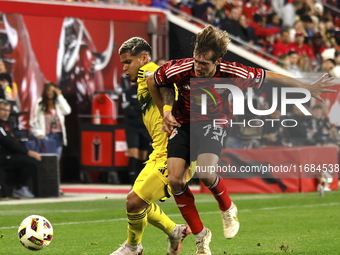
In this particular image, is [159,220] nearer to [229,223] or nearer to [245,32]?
[229,223]

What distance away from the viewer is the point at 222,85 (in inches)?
303

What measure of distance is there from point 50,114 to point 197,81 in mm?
9296

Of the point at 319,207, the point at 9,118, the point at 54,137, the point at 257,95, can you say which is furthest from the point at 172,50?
the point at 319,207

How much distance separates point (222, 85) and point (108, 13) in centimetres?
1208

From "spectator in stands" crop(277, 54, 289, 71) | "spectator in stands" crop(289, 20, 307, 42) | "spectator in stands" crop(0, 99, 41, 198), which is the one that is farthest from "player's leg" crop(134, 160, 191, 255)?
"spectator in stands" crop(289, 20, 307, 42)

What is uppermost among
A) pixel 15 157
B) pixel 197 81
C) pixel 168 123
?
pixel 197 81

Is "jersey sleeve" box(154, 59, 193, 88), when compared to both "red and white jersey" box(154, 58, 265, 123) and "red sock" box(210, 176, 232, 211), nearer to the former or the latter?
"red and white jersey" box(154, 58, 265, 123)

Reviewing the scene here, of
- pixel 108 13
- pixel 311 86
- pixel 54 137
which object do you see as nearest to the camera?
pixel 311 86

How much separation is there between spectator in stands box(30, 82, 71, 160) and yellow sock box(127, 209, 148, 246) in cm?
868

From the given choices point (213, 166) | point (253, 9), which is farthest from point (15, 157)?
point (253, 9)

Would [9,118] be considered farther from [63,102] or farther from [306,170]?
[306,170]

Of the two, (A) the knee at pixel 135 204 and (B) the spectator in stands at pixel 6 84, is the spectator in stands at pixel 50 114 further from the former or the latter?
(A) the knee at pixel 135 204

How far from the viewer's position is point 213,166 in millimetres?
7629

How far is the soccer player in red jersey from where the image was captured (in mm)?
7414
